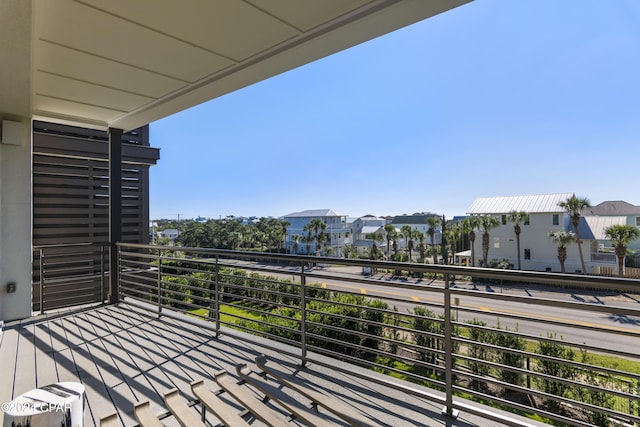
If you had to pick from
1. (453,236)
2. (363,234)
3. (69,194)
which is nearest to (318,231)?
(363,234)

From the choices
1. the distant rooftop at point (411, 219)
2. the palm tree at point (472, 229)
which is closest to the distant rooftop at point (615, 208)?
the palm tree at point (472, 229)

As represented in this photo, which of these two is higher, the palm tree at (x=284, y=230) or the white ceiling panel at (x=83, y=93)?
the white ceiling panel at (x=83, y=93)

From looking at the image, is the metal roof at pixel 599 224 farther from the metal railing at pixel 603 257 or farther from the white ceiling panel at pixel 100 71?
the white ceiling panel at pixel 100 71

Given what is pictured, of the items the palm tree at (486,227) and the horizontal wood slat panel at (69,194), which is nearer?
the horizontal wood slat panel at (69,194)

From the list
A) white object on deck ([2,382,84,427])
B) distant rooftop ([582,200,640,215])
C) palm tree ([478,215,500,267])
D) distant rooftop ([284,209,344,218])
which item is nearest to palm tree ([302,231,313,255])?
distant rooftop ([284,209,344,218])

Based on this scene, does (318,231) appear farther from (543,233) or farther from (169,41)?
(169,41)

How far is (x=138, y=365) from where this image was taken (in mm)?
2490

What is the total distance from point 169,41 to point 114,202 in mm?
3108

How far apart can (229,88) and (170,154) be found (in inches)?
2381

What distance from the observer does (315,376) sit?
2268mm

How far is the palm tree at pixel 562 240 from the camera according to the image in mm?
32344

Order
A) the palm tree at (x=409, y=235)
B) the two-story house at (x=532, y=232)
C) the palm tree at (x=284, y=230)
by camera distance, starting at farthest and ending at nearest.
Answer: the palm tree at (x=284, y=230) < the palm tree at (x=409, y=235) < the two-story house at (x=532, y=232)

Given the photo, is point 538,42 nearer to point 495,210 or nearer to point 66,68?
point 495,210

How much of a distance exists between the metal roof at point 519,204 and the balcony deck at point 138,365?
40.7 m
